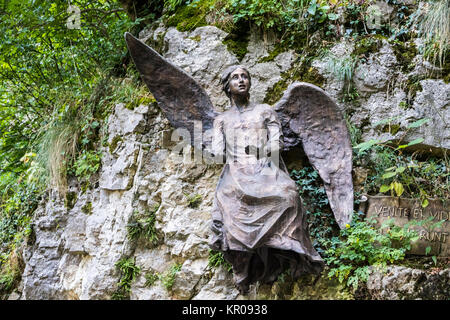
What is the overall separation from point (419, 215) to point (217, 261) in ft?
6.47

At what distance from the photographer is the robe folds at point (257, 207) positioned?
4148 millimetres

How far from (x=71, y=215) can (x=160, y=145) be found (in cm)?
144

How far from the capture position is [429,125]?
5.22 meters

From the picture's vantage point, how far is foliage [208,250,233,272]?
4988mm

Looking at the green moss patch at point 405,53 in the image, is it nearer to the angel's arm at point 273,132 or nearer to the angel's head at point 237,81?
the angel's arm at point 273,132

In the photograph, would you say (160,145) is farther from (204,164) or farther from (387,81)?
(387,81)

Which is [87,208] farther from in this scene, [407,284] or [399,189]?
[407,284]

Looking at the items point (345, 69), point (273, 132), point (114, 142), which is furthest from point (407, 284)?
point (114, 142)

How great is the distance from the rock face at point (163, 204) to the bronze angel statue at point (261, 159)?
0.54 m

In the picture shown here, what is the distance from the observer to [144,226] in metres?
5.45

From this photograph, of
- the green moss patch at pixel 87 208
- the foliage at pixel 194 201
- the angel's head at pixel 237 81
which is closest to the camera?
the angel's head at pixel 237 81

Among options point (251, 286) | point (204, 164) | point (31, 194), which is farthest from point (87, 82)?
point (251, 286)

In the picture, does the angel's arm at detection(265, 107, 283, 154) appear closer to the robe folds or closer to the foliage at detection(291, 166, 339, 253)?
the robe folds

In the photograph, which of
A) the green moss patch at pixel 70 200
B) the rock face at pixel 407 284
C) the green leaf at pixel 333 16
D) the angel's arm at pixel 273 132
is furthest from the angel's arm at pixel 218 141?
the green moss patch at pixel 70 200
